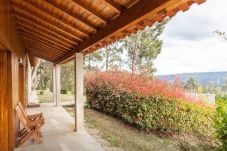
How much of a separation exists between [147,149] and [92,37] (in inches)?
123

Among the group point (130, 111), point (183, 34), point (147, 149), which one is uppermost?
point (183, 34)

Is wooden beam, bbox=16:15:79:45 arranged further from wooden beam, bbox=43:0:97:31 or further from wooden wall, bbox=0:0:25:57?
wooden beam, bbox=43:0:97:31

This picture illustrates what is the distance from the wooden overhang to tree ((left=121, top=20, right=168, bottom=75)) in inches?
727

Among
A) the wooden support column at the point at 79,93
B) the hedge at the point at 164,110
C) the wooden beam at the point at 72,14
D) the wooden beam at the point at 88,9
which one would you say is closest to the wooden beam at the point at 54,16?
the wooden beam at the point at 72,14

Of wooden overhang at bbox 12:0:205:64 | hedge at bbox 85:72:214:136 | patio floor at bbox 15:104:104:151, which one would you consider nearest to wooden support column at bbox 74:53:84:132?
patio floor at bbox 15:104:104:151

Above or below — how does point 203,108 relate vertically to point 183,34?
below

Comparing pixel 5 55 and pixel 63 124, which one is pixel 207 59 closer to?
pixel 63 124

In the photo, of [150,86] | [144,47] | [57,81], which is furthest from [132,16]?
[144,47]

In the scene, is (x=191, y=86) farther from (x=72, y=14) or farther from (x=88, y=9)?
(x=88, y=9)

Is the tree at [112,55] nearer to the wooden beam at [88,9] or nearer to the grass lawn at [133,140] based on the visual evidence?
the grass lawn at [133,140]

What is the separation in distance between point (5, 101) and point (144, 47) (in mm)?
20796

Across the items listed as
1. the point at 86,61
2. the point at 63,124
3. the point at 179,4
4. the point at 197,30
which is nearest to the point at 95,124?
the point at 63,124

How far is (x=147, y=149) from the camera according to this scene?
24.5ft

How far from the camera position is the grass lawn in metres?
7.39
